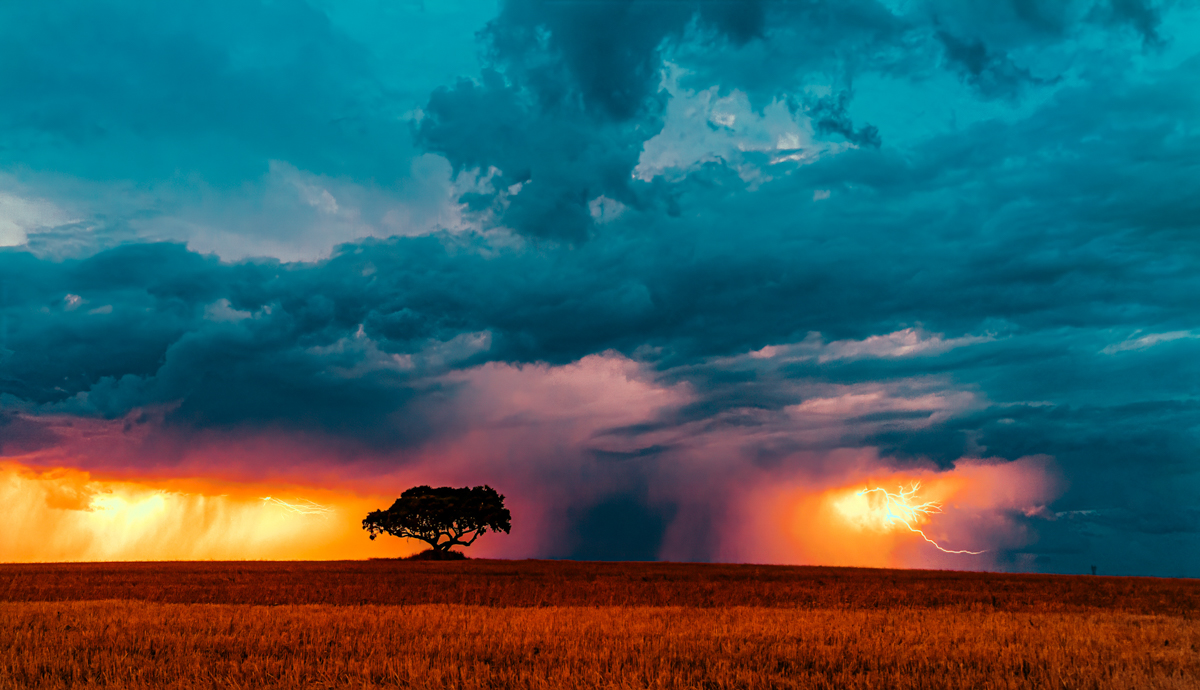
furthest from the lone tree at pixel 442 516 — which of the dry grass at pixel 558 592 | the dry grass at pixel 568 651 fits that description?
the dry grass at pixel 568 651

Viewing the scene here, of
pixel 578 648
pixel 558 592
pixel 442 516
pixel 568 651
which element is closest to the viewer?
pixel 568 651

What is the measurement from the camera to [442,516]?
9125 centimetres

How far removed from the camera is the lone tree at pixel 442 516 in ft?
300

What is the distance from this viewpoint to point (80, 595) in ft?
117

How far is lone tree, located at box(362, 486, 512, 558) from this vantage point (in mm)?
91375

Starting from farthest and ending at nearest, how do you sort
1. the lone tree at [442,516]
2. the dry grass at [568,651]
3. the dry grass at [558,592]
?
the lone tree at [442,516] → the dry grass at [558,592] → the dry grass at [568,651]

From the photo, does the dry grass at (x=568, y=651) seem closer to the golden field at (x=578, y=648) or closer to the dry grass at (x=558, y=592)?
the golden field at (x=578, y=648)

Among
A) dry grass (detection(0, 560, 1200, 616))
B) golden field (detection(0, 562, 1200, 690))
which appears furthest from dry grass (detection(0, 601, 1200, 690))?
dry grass (detection(0, 560, 1200, 616))

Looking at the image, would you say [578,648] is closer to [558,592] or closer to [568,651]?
[568,651]

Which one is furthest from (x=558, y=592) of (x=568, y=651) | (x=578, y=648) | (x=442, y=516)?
(x=442, y=516)

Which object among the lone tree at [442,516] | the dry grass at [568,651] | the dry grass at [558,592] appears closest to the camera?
the dry grass at [568,651]

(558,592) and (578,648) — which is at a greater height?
(578,648)

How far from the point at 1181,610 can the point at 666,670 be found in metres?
33.6

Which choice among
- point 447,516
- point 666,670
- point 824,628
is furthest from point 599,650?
point 447,516
